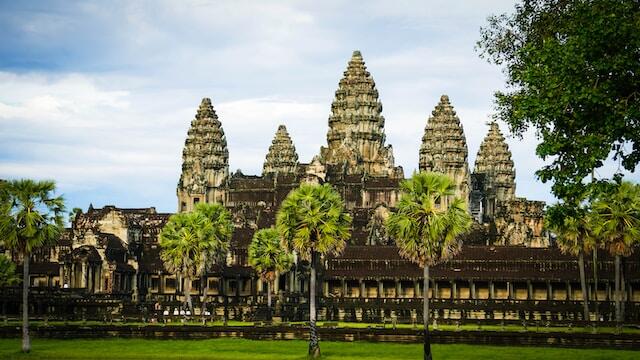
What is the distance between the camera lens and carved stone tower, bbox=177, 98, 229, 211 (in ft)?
564

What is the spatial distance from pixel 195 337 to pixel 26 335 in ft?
37.2

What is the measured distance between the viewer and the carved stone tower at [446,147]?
Result: 162000mm

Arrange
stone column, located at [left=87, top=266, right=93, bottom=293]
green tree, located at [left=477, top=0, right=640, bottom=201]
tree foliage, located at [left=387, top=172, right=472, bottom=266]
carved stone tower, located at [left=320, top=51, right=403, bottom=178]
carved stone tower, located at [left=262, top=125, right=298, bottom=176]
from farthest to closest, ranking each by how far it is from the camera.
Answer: carved stone tower, located at [left=262, top=125, right=298, bottom=176] → carved stone tower, located at [left=320, top=51, right=403, bottom=178] → stone column, located at [left=87, top=266, right=93, bottom=293] → tree foliage, located at [left=387, top=172, right=472, bottom=266] → green tree, located at [left=477, top=0, right=640, bottom=201]

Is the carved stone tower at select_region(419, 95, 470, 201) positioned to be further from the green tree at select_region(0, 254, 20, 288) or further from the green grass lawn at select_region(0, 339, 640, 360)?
the green grass lawn at select_region(0, 339, 640, 360)

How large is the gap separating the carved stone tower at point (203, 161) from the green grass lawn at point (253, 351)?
109273 millimetres

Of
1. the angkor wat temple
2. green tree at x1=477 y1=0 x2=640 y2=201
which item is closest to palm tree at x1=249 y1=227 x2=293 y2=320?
the angkor wat temple

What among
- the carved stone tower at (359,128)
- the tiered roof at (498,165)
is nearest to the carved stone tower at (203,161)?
the carved stone tower at (359,128)

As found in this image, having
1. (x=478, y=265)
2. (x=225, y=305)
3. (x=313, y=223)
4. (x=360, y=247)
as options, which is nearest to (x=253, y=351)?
(x=313, y=223)

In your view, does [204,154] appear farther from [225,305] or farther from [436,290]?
[225,305]

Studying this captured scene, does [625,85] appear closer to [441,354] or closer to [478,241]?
[441,354]

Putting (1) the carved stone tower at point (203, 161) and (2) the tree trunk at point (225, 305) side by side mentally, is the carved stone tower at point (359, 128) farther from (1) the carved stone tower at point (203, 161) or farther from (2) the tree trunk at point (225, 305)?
(2) the tree trunk at point (225, 305)

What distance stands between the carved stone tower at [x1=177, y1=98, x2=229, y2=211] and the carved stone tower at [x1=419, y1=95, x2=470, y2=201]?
30684mm

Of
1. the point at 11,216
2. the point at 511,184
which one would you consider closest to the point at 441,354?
the point at 11,216

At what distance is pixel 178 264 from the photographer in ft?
302
